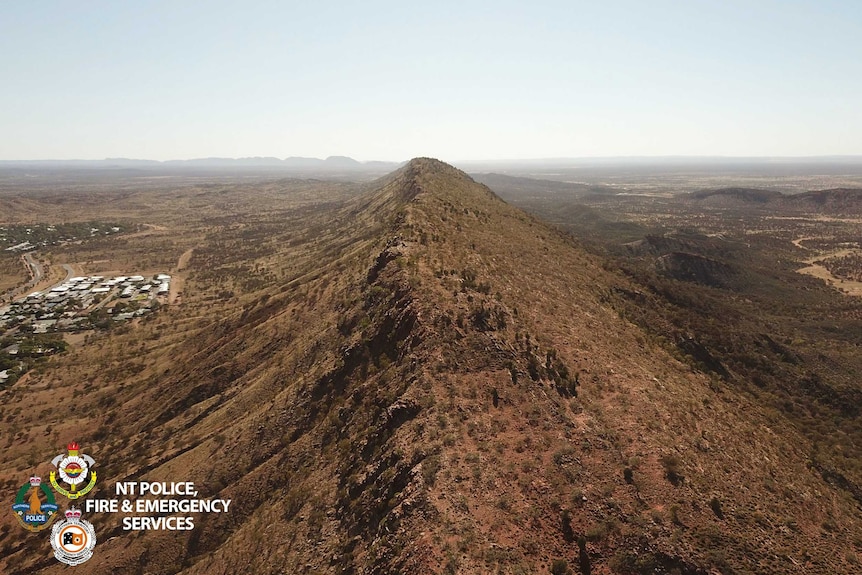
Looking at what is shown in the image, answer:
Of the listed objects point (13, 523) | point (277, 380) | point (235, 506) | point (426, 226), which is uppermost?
point (426, 226)

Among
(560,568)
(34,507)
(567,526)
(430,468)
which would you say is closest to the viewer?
(560,568)

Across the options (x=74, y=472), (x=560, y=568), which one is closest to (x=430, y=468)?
(x=560, y=568)

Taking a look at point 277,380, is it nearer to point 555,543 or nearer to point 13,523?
point 13,523

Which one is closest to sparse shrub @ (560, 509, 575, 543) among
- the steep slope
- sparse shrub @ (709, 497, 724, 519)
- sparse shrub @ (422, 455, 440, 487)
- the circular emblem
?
the steep slope

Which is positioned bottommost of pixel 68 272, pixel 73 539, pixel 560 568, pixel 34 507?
pixel 34 507

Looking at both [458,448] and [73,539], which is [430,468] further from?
[73,539]

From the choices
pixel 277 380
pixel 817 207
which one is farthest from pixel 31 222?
pixel 817 207
